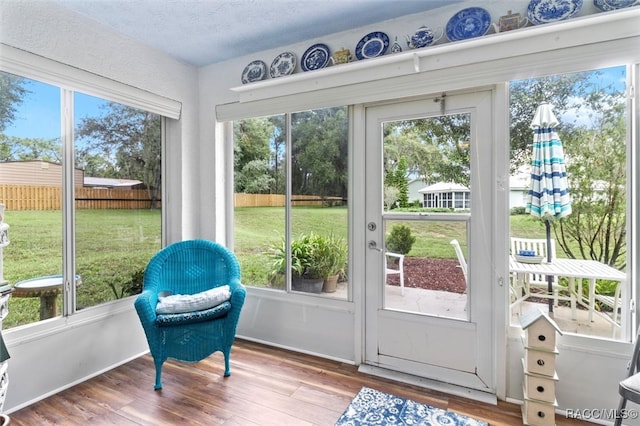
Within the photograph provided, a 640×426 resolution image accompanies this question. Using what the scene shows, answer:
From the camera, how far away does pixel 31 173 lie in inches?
78.7

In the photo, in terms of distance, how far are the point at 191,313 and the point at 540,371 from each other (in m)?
2.07

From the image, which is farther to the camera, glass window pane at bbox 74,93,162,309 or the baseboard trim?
glass window pane at bbox 74,93,162,309

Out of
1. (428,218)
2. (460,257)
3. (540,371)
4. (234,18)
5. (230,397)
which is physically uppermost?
(234,18)

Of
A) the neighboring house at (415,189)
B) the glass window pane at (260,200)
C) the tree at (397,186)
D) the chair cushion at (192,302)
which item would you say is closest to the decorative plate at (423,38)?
the tree at (397,186)

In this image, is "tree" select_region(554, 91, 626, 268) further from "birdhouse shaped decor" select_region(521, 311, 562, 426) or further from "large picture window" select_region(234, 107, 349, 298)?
"large picture window" select_region(234, 107, 349, 298)

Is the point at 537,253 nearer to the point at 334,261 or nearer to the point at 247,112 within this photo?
the point at 334,261

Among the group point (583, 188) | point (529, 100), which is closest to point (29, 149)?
point (529, 100)

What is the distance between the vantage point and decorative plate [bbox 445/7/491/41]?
1.93 meters

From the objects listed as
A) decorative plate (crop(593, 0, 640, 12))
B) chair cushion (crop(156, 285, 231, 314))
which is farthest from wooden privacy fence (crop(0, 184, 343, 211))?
decorative plate (crop(593, 0, 640, 12))

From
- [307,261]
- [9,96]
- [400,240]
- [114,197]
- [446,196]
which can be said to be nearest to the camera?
[9,96]

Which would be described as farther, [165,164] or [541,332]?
[165,164]

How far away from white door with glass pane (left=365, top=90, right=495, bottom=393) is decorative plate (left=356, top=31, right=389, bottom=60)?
0.36 metres

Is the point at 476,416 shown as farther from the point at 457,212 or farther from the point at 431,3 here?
the point at 431,3

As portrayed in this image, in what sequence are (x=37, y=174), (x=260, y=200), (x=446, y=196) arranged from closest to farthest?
(x=37, y=174), (x=446, y=196), (x=260, y=200)
